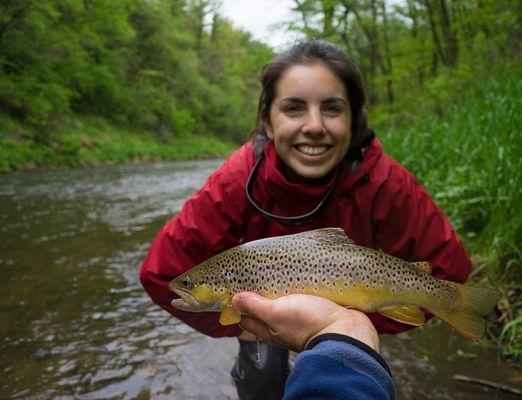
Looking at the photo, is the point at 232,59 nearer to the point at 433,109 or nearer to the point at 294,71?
the point at 433,109

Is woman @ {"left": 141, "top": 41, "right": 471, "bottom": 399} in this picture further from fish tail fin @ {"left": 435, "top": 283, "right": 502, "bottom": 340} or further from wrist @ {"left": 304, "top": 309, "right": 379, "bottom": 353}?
wrist @ {"left": 304, "top": 309, "right": 379, "bottom": 353}

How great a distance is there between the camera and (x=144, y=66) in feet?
115

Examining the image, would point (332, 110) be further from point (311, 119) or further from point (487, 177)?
point (487, 177)

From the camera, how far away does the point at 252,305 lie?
1.69 meters

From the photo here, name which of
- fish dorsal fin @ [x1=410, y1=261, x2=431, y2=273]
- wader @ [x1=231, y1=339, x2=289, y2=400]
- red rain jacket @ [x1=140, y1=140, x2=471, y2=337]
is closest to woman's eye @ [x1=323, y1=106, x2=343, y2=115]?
red rain jacket @ [x1=140, y1=140, x2=471, y2=337]

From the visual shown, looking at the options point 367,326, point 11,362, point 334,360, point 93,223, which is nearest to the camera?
point 334,360

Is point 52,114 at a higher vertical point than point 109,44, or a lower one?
lower

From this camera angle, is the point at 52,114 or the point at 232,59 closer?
the point at 52,114

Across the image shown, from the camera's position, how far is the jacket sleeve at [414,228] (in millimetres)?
2484

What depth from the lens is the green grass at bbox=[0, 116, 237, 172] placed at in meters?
16.9

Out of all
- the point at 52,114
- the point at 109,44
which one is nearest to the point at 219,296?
the point at 52,114

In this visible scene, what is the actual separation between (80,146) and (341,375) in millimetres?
21358

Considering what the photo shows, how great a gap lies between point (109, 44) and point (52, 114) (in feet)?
34.8

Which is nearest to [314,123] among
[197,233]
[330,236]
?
[330,236]
